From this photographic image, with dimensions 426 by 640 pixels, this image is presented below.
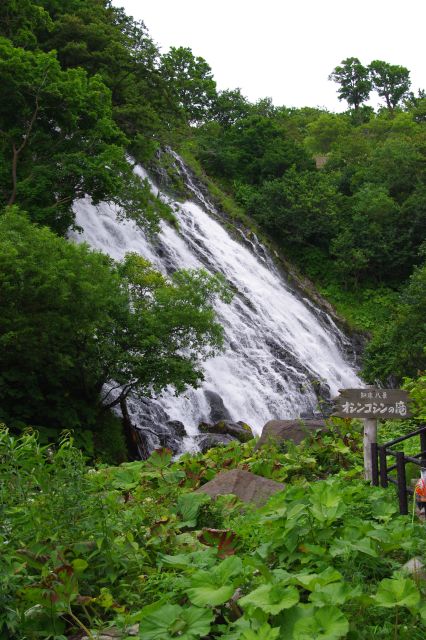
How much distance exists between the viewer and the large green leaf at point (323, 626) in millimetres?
2188

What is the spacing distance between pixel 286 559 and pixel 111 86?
18.4 metres

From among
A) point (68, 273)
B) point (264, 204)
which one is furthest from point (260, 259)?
point (68, 273)


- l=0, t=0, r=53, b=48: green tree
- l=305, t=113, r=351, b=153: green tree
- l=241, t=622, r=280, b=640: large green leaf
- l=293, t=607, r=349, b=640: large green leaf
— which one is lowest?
l=293, t=607, r=349, b=640: large green leaf

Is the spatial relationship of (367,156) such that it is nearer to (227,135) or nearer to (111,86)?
(227,135)

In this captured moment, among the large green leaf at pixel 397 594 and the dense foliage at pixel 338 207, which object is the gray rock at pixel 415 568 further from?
the dense foliage at pixel 338 207

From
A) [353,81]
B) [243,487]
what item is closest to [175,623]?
[243,487]

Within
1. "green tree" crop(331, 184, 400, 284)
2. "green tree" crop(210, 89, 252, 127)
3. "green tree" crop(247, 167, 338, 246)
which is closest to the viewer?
"green tree" crop(331, 184, 400, 284)

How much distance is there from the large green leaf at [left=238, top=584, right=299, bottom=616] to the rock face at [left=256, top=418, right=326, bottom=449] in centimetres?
508

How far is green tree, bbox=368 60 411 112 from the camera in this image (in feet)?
181

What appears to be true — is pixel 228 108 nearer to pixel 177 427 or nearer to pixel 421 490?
pixel 177 427

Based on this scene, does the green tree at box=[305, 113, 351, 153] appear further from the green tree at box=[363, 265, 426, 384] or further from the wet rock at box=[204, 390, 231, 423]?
the wet rock at box=[204, 390, 231, 423]

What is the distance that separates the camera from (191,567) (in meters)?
2.99

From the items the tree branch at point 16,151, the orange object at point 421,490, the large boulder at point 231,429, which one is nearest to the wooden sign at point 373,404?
the orange object at point 421,490

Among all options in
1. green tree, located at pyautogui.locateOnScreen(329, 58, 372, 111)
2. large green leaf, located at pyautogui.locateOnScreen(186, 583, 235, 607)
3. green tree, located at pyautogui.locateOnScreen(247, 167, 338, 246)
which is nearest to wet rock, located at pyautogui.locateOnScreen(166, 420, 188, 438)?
large green leaf, located at pyautogui.locateOnScreen(186, 583, 235, 607)
